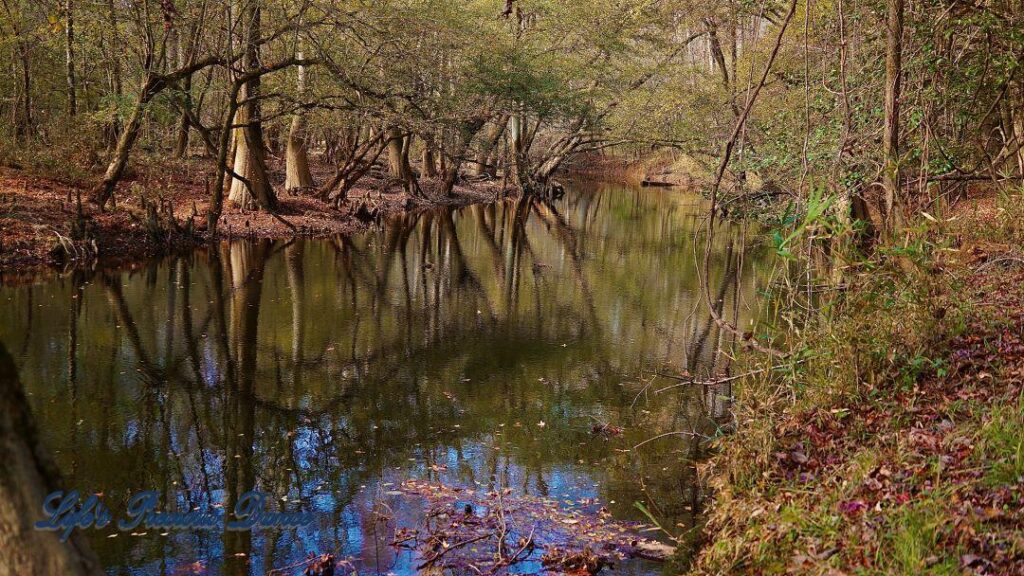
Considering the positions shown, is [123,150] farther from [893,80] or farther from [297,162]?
[893,80]

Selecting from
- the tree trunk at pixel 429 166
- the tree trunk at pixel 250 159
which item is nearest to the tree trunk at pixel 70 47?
the tree trunk at pixel 250 159

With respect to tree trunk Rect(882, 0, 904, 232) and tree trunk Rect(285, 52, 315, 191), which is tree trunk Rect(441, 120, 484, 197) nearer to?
tree trunk Rect(285, 52, 315, 191)

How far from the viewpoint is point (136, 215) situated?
18.5m

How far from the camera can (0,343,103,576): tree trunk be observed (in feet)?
8.82

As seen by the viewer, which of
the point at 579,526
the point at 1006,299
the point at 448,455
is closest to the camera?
the point at 579,526

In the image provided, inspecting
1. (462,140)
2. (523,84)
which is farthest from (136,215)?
(523,84)

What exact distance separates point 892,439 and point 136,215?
16894 mm

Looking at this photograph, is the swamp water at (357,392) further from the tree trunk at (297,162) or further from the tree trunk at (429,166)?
the tree trunk at (429,166)

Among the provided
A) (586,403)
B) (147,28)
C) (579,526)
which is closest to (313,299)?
(586,403)

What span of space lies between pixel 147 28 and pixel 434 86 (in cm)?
669

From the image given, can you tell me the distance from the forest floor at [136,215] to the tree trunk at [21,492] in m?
13.5

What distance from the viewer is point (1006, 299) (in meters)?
6.91

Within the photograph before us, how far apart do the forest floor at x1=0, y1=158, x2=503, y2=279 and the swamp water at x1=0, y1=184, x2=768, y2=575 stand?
1056mm

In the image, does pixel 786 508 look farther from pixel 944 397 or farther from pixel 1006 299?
pixel 1006 299
